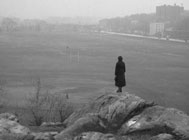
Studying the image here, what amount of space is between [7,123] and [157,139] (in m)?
4.01

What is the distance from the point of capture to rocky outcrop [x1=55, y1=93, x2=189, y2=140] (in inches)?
301

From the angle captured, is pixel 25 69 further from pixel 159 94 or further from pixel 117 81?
pixel 117 81

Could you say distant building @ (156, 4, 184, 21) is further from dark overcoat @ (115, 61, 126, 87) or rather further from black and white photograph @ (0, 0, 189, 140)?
dark overcoat @ (115, 61, 126, 87)

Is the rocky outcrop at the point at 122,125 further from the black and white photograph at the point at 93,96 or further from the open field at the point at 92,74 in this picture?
the open field at the point at 92,74

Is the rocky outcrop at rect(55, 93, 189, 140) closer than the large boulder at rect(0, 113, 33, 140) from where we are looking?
Yes

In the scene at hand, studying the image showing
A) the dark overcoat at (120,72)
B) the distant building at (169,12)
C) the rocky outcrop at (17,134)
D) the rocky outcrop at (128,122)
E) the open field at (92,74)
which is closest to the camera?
the rocky outcrop at (128,122)

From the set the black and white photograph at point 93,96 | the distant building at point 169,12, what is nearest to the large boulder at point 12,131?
the black and white photograph at point 93,96

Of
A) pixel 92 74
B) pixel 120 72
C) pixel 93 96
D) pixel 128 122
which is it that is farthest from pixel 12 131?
pixel 92 74

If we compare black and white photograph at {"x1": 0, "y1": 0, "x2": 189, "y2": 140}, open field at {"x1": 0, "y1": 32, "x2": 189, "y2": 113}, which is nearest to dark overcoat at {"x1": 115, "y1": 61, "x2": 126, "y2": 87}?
black and white photograph at {"x1": 0, "y1": 0, "x2": 189, "y2": 140}

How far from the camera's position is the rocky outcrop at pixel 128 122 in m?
7.65

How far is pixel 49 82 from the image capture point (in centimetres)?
2638

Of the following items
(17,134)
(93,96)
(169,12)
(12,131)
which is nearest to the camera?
(17,134)

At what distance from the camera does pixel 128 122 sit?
8367 mm

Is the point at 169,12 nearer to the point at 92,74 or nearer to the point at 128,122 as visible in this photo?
the point at 92,74
